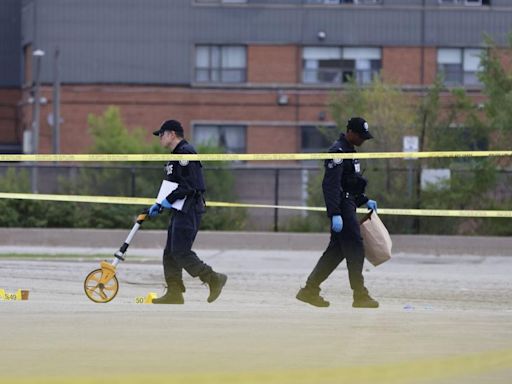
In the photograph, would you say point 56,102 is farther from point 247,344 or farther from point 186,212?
point 247,344

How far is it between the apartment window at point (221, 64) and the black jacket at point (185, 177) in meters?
36.1

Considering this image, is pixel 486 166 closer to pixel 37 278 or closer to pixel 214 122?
pixel 37 278

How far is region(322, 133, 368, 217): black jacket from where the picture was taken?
12.0 meters

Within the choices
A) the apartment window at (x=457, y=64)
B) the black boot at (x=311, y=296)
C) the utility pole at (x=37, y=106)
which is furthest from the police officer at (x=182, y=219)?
the apartment window at (x=457, y=64)

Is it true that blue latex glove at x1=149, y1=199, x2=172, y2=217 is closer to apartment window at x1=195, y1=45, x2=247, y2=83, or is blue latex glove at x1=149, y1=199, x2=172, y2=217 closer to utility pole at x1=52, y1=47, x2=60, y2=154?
utility pole at x1=52, y1=47, x2=60, y2=154

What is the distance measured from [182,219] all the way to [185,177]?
0.39m

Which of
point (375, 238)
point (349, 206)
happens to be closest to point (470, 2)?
point (375, 238)

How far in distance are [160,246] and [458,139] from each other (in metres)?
6.55

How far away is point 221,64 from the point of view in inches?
1901

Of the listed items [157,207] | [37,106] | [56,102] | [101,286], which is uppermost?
[56,102]

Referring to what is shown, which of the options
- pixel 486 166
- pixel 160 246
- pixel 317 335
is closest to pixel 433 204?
pixel 486 166

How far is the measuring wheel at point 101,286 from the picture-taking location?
40.4 feet

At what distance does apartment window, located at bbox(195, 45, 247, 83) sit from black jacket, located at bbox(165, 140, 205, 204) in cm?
3611

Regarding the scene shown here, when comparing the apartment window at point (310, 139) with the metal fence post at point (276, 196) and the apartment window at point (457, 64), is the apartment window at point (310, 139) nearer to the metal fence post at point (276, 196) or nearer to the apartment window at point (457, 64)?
the apartment window at point (457, 64)
